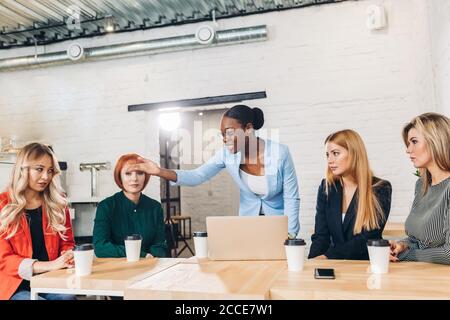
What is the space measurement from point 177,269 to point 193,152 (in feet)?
14.0

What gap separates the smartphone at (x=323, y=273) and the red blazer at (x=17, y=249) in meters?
1.32

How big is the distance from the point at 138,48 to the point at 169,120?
2.93 ft

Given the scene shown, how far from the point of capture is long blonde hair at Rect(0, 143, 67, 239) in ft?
6.34

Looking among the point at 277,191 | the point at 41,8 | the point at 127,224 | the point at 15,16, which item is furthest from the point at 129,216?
the point at 15,16

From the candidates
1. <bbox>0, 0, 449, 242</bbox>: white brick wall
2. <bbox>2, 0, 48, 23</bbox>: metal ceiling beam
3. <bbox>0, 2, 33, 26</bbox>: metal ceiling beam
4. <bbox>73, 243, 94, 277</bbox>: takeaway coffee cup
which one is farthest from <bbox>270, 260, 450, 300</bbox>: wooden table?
<bbox>0, 2, 33, 26</bbox>: metal ceiling beam

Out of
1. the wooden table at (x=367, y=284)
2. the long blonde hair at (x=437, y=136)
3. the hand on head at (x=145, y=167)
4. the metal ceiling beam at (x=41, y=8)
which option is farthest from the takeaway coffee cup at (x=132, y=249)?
the metal ceiling beam at (x=41, y=8)

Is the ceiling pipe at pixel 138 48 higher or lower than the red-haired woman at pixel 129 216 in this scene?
higher

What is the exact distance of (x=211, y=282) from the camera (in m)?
1.34

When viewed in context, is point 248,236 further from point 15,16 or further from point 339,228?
point 15,16

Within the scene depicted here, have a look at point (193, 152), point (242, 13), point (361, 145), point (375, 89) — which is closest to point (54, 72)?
point (193, 152)

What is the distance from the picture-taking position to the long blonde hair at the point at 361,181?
2080 millimetres

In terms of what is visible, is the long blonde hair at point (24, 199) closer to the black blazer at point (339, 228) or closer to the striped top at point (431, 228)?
the black blazer at point (339, 228)

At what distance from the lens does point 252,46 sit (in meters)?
4.41
